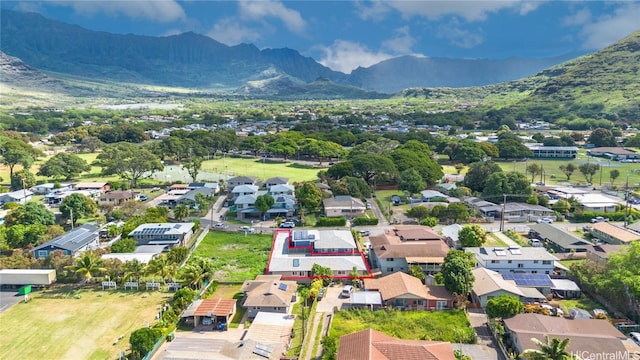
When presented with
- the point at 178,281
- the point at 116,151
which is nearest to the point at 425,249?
the point at 178,281

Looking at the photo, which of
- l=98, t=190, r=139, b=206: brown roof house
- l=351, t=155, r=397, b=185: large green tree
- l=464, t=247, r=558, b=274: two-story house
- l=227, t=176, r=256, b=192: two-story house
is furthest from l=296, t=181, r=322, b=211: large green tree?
l=98, t=190, r=139, b=206: brown roof house

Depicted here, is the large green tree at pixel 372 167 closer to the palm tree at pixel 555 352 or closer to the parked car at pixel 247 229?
the parked car at pixel 247 229

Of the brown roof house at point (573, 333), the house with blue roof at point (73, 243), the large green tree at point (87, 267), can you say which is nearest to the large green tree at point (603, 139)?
the brown roof house at point (573, 333)

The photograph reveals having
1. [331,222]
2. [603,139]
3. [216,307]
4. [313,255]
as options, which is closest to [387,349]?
[216,307]

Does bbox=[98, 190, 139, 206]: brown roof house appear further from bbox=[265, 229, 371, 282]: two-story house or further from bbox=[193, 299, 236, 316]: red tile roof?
bbox=[193, 299, 236, 316]: red tile roof

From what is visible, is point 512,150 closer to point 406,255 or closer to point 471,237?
point 471,237

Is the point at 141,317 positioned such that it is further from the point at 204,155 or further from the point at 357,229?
the point at 204,155
